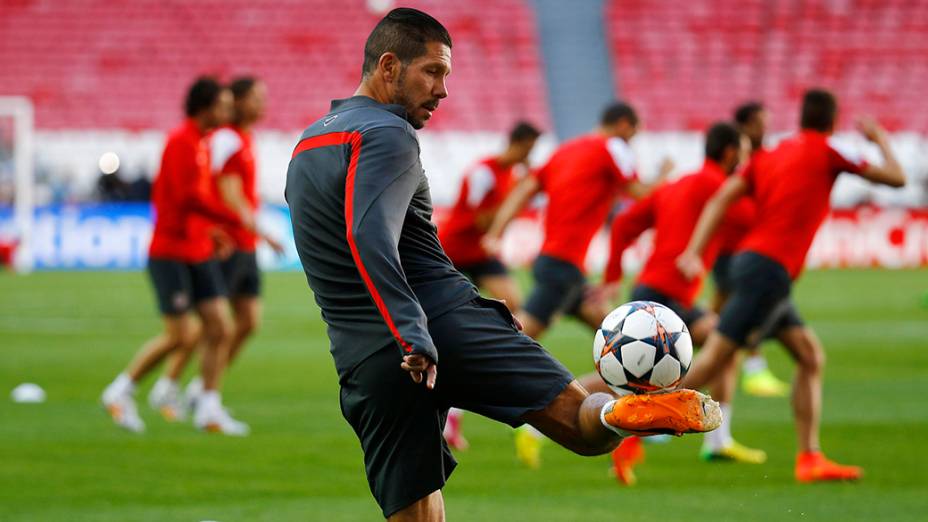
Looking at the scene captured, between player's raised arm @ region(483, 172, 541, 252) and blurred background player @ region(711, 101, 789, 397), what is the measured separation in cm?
166

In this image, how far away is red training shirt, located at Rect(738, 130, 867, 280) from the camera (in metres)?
8.54

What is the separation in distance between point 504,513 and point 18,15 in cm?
3579

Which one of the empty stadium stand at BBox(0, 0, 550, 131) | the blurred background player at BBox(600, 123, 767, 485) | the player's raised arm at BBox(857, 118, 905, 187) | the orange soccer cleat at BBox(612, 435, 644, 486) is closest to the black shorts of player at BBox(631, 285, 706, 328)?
the blurred background player at BBox(600, 123, 767, 485)

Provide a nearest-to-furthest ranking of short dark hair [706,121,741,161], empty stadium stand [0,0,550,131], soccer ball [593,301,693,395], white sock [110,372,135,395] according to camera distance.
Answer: soccer ball [593,301,693,395] → short dark hair [706,121,741,161] → white sock [110,372,135,395] → empty stadium stand [0,0,550,131]

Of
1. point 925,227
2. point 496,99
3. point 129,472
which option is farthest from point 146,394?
point 496,99

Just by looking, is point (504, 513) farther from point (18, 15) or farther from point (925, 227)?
point (18, 15)

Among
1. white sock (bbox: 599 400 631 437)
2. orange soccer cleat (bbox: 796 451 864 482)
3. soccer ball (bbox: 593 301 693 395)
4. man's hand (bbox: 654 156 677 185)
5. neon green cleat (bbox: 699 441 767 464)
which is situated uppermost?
man's hand (bbox: 654 156 677 185)

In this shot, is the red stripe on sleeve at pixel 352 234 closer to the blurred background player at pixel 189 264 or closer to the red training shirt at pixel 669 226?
the red training shirt at pixel 669 226

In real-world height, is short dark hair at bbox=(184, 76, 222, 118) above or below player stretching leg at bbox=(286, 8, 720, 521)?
above

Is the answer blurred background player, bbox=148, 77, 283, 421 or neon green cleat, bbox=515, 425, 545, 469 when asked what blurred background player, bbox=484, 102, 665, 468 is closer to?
neon green cleat, bbox=515, 425, 545, 469

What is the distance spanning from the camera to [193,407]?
11570mm

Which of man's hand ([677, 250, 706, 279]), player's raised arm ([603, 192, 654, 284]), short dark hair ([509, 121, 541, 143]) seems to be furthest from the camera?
short dark hair ([509, 121, 541, 143])

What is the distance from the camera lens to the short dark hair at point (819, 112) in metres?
8.52

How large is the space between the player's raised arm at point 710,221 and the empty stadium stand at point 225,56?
1169 inches
